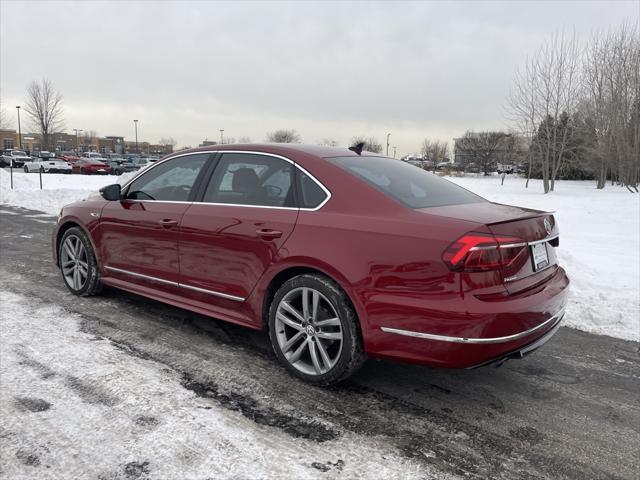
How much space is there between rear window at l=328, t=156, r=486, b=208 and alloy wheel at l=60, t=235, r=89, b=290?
3.00 m

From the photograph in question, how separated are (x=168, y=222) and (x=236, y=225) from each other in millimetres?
801

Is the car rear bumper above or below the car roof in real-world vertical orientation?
below

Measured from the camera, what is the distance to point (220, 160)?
13.3 ft

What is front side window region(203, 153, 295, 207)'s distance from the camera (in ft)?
11.7

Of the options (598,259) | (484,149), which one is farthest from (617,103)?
(484,149)

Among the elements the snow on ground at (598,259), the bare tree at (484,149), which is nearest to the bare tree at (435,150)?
the bare tree at (484,149)

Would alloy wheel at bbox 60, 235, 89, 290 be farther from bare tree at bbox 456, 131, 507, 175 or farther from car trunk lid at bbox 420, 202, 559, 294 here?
bare tree at bbox 456, 131, 507, 175

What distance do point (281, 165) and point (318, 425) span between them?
5.99 ft

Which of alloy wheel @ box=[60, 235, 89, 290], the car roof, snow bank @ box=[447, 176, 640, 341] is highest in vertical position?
the car roof

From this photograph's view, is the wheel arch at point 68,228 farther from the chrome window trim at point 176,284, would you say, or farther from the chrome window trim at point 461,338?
the chrome window trim at point 461,338

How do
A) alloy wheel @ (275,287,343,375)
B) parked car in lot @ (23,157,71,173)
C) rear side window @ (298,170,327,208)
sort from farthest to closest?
1. parked car in lot @ (23,157,71,173)
2. rear side window @ (298,170,327,208)
3. alloy wheel @ (275,287,343,375)

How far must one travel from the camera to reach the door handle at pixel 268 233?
338 cm

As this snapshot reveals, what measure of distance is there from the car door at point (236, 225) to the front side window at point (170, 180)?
22cm

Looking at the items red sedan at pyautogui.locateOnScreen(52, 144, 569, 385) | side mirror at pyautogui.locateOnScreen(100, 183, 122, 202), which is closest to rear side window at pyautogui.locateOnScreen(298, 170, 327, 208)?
red sedan at pyautogui.locateOnScreen(52, 144, 569, 385)
